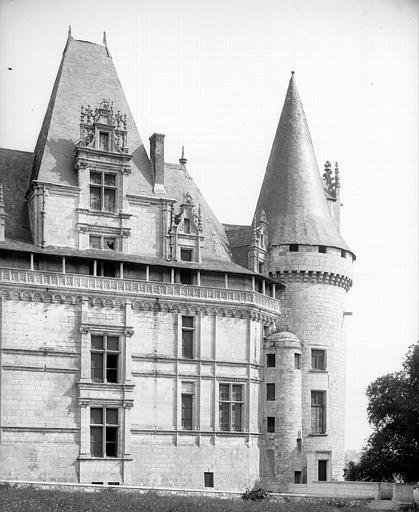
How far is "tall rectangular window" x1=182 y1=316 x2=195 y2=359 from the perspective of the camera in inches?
1816

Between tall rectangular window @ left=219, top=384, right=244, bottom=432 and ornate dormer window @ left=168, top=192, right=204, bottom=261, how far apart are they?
18.4ft

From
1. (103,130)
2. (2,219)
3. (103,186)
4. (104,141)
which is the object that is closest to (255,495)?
(103,186)

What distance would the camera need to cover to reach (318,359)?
4969 cm

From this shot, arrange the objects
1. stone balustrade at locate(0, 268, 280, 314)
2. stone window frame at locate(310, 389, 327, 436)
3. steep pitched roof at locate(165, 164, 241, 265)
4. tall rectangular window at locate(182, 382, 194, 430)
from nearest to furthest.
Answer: stone balustrade at locate(0, 268, 280, 314) → tall rectangular window at locate(182, 382, 194, 430) → steep pitched roof at locate(165, 164, 241, 265) → stone window frame at locate(310, 389, 327, 436)

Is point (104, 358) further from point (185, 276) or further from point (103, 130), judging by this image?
point (103, 130)

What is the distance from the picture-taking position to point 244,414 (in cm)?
4659

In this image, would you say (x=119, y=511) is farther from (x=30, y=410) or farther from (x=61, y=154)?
(x=61, y=154)

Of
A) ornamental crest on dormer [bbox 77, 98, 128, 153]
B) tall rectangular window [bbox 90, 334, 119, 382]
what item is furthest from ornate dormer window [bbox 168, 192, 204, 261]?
tall rectangular window [bbox 90, 334, 119, 382]

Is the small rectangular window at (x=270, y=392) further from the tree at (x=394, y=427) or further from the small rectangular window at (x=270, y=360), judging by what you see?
the tree at (x=394, y=427)

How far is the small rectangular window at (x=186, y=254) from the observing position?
47281 mm

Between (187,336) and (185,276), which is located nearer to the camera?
(187,336)

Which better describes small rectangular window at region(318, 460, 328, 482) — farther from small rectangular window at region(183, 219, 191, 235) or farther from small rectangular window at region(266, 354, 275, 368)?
small rectangular window at region(183, 219, 191, 235)

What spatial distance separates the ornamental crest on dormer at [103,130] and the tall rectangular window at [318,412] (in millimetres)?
13684

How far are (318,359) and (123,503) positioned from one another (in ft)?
56.6
